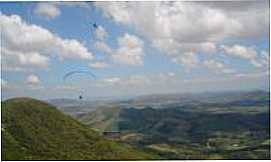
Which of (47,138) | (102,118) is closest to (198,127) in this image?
(102,118)

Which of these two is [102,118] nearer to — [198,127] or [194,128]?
[198,127]

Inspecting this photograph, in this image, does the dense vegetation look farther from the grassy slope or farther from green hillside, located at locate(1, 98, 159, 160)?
green hillside, located at locate(1, 98, 159, 160)

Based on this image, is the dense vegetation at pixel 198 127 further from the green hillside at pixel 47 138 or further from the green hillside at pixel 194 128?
the green hillside at pixel 47 138

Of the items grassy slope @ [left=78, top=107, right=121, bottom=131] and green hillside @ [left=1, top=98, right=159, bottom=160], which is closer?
green hillside @ [left=1, top=98, right=159, bottom=160]

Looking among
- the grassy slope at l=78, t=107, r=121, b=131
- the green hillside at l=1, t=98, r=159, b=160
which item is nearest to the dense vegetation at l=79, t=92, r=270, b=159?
the grassy slope at l=78, t=107, r=121, b=131

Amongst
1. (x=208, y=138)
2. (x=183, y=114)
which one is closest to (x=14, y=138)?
(x=183, y=114)
